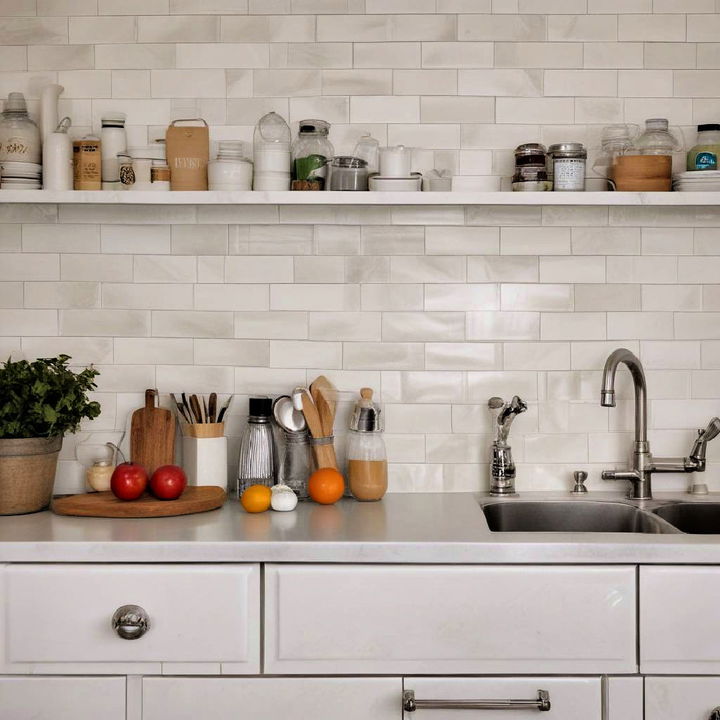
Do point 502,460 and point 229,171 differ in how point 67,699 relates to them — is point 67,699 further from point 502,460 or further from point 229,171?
point 229,171

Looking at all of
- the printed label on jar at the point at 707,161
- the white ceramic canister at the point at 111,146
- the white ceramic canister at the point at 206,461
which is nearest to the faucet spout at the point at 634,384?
the printed label on jar at the point at 707,161

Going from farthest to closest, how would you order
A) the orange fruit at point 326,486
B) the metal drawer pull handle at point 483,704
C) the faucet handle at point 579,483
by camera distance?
the faucet handle at point 579,483 < the orange fruit at point 326,486 < the metal drawer pull handle at point 483,704

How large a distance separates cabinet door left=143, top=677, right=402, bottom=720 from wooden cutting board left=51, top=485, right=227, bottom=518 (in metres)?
0.43

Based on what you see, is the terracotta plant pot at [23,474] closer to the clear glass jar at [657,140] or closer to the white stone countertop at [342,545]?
the white stone countertop at [342,545]

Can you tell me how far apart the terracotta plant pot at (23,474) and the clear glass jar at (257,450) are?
507mm

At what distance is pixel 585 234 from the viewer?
270cm

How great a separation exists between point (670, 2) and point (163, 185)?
5.00 feet

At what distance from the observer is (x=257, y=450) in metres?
2.59

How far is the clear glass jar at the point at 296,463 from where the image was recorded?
2602 mm

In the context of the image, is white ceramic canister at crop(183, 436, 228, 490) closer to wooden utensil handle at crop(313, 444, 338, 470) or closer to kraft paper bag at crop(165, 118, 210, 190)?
wooden utensil handle at crop(313, 444, 338, 470)

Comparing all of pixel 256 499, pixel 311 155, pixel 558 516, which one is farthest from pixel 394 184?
pixel 558 516

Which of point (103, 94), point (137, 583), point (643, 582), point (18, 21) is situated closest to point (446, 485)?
point (643, 582)

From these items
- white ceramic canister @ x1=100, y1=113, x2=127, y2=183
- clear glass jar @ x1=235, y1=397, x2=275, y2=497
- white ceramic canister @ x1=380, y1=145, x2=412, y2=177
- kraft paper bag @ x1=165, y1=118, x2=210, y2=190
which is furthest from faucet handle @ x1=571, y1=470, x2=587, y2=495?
white ceramic canister @ x1=100, y1=113, x2=127, y2=183

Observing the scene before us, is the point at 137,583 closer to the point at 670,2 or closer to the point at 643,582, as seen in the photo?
the point at 643,582
